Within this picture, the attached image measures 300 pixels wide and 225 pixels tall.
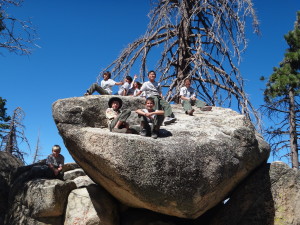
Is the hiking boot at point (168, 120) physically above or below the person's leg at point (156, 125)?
above

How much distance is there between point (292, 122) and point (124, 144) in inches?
396

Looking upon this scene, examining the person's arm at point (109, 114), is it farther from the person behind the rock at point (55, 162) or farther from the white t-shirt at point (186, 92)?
the white t-shirt at point (186, 92)

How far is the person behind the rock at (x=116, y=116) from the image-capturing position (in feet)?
24.3

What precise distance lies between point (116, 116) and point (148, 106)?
0.87m

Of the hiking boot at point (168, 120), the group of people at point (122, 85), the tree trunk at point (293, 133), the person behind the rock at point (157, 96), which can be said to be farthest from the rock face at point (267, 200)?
the tree trunk at point (293, 133)

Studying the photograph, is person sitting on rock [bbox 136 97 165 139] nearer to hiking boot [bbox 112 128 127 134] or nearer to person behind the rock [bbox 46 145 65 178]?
hiking boot [bbox 112 128 127 134]

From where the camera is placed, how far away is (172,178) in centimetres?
677

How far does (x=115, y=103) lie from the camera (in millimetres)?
8000

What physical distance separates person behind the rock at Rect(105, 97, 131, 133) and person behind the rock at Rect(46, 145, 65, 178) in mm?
2175

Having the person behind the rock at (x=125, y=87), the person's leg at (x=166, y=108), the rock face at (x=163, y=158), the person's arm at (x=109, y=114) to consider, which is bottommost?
the rock face at (x=163, y=158)

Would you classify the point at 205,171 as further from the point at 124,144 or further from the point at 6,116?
the point at 6,116

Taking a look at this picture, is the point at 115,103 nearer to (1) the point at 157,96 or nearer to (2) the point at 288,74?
(1) the point at 157,96

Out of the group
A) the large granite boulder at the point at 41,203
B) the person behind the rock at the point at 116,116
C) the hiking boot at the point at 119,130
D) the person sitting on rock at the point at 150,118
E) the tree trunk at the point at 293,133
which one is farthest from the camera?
the tree trunk at the point at 293,133

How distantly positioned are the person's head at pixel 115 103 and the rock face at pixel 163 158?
13.4 inches
